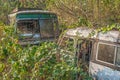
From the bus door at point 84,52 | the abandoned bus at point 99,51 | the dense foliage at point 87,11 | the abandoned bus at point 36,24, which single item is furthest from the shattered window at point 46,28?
the bus door at point 84,52

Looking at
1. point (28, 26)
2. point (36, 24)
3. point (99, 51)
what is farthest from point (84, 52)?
point (36, 24)

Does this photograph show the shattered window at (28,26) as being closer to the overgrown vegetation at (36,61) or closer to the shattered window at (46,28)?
the shattered window at (46,28)

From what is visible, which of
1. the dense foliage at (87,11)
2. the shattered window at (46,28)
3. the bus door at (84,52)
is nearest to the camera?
the bus door at (84,52)

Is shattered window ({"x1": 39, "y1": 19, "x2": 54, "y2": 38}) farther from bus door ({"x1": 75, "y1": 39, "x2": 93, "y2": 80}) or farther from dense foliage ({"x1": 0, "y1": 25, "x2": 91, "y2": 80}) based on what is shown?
dense foliage ({"x1": 0, "y1": 25, "x2": 91, "y2": 80})

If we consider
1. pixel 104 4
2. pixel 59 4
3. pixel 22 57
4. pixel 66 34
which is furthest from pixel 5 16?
pixel 22 57

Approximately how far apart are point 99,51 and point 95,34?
1.18 ft

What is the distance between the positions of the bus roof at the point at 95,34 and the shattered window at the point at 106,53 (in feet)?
0.46

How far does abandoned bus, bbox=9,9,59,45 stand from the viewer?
31.0 ft

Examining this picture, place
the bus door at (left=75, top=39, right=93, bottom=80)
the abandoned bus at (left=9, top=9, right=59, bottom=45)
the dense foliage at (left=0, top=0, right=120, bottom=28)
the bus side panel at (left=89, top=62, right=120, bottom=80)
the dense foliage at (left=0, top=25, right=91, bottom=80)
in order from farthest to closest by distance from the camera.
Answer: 1. the abandoned bus at (left=9, top=9, right=59, bottom=45)
2. the dense foliage at (left=0, top=0, right=120, bottom=28)
3. the bus door at (left=75, top=39, right=93, bottom=80)
4. the bus side panel at (left=89, top=62, right=120, bottom=80)
5. the dense foliage at (left=0, top=25, right=91, bottom=80)

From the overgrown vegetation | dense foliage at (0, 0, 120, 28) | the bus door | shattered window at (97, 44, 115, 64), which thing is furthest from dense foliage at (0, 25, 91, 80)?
dense foliage at (0, 0, 120, 28)

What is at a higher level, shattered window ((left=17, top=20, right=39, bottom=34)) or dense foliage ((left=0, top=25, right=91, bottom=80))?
shattered window ((left=17, top=20, right=39, bottom=34))

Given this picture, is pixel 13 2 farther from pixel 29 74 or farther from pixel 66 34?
pixel 29 74

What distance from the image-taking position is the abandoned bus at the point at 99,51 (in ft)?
15.2

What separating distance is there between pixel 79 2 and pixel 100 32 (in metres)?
3.35
